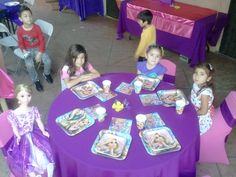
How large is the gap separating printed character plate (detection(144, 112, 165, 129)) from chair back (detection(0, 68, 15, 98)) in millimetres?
1879

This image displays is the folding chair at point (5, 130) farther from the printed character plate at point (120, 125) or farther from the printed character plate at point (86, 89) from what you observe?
the printed character plate at point (120, 125)

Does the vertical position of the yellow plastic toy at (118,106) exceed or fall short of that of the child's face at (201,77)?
it falls short

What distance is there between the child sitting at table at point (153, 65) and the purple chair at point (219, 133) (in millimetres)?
706

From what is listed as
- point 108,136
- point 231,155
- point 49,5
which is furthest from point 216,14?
point 49,5

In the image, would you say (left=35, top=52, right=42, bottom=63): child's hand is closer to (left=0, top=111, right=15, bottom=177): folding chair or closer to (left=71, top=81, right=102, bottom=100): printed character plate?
(left=71, top=81, right=102, bottom=100): printed character plate

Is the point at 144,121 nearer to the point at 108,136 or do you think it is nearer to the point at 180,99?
the point at 108,136

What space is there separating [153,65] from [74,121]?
1.24m

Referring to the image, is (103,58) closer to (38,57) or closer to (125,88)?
(38,57)

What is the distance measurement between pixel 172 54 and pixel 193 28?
90cm

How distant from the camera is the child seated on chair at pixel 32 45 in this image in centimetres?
402

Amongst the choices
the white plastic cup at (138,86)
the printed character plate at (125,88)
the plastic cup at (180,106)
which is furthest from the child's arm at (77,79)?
the plastic cup at (180,106)

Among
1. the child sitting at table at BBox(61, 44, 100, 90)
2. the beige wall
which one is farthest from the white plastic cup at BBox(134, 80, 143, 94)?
the beige wall

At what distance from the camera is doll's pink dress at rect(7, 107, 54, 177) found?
2150mm

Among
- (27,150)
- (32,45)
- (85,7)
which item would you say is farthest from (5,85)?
(85,7)
